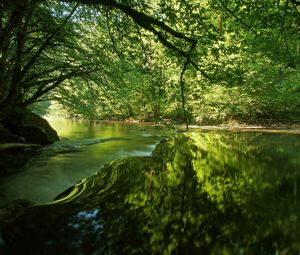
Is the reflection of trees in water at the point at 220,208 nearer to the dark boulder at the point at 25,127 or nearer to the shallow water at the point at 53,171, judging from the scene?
the shallow water at the point at 53,171

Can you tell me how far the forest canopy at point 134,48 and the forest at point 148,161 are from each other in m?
0.06

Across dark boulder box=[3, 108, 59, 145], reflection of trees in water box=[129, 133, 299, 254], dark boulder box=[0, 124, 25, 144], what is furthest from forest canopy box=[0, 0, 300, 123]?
reflection of trees in water box=[129, 133, 299, 254]

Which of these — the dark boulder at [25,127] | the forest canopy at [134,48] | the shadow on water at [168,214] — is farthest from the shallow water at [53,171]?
the forest canopy at [134,48]

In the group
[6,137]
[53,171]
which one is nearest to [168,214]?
[53,171]

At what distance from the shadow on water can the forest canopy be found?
2.01 metres

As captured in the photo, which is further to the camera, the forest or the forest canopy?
the forest canopy

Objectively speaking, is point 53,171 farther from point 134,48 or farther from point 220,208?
point 134,48

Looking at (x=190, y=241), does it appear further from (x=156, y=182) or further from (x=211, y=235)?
(x=156, y=182)

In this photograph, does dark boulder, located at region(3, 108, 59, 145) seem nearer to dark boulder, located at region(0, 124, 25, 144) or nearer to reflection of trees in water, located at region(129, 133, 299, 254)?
dark boulder, located at region(0, 124, 25, 144)

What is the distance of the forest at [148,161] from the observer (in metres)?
6.41

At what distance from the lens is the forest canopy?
797 cm

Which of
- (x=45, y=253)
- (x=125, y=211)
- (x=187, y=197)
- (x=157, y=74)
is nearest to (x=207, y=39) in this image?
(x=157, y=74)

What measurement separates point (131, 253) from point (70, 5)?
30.8 ft

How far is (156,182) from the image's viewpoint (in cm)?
1052
